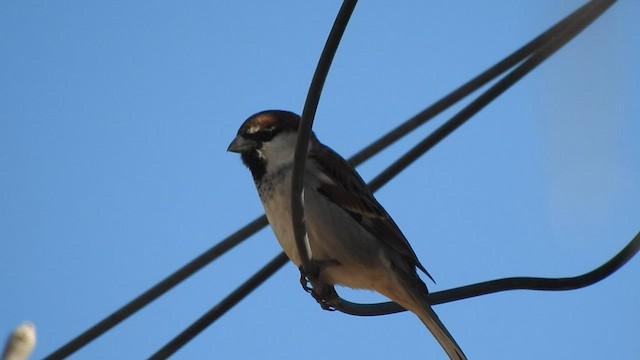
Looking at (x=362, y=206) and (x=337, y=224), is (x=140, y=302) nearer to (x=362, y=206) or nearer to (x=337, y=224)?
(x=337, y=224)

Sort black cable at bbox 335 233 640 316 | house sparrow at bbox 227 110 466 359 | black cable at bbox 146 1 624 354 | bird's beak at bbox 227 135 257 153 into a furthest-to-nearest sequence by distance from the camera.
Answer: bird's beak at bbox 227 135 257 153 → house sparrow at bbox 227 110 466 359 → black cable at bbox 146 1 624 354 → black cable at bbox 335 233 640 316

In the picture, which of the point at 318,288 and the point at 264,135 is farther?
the point at 264,135

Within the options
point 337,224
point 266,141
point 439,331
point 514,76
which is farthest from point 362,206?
point 514,76

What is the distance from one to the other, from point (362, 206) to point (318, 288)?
604mm

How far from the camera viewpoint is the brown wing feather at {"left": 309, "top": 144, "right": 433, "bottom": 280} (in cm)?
361

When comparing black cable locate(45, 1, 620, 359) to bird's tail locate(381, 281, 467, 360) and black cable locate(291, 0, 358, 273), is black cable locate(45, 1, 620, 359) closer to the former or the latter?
black cable locate(291, 0, 358, 273)

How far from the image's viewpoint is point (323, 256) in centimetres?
349

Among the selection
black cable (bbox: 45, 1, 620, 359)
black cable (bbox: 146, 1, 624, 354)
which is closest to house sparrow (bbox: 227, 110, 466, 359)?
black cable (bbox: 45, 1, 620, 359)

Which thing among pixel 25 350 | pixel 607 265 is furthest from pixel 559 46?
pixel 25 350

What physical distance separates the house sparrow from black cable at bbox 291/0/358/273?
0.64 meters

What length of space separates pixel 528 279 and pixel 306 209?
52.2 inches

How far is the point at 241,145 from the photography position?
148 inches

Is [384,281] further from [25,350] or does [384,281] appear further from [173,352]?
[25,350]

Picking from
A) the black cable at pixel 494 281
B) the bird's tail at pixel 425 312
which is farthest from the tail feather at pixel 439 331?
the black cable at pixel 494 281
